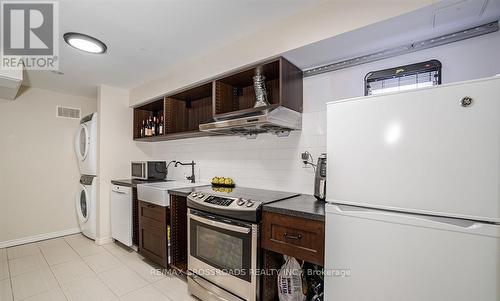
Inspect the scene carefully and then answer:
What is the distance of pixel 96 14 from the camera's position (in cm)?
166

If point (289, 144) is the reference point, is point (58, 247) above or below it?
below

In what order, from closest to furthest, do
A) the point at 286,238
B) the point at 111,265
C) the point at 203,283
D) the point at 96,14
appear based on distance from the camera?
1. the point at 286,238
2. the point at 96,14
3. the point at 203,283
4. the point at 111,265

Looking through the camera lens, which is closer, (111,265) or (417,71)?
(417,71)

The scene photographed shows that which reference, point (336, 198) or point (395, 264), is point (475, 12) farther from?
point (395, 264)

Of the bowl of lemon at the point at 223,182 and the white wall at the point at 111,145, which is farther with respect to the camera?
the white wall at the point at 111,145

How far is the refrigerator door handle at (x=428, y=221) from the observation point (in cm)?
91

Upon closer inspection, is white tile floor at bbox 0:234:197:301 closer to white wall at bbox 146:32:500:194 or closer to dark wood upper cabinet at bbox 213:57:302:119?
white wall at bbox 146:32:500:194

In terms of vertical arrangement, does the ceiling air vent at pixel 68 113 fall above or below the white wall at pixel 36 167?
above

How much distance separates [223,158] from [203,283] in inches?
51.8

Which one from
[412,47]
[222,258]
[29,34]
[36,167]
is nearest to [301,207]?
[222,258]

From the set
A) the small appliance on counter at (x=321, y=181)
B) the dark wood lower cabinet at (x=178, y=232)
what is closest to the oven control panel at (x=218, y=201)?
the dark wood lower cabinet at (x=178, y=232)

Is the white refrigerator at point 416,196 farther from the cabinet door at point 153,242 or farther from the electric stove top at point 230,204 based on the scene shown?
the cabinet door at point 153,242

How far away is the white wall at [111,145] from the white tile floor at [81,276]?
500mm

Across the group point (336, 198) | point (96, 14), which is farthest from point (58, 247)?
point (336, 198)
